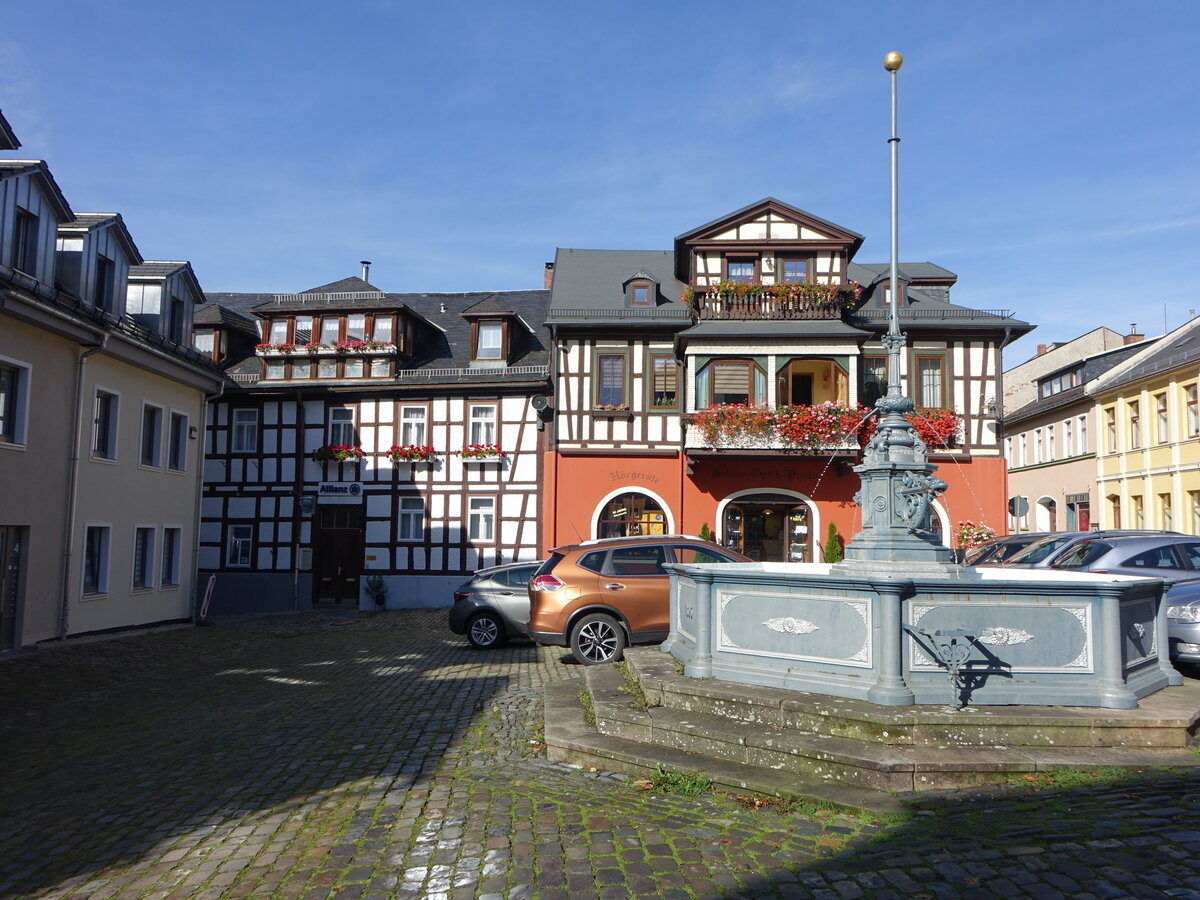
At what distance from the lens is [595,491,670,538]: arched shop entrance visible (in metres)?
24.1

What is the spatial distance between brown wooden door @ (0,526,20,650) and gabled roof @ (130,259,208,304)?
23.6 ft

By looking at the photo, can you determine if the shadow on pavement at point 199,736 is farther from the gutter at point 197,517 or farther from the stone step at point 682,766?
the gutter at point 197,517

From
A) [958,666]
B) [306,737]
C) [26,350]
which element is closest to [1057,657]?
[958,666]

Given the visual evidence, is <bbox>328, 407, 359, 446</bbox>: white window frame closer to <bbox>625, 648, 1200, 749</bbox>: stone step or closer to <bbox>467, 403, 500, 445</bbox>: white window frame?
<bbox>467, 403, 500, 445</bbox>: white window frame

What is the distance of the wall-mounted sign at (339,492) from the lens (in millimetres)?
25734

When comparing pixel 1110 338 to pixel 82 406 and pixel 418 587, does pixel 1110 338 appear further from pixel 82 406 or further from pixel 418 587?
pixel 82 406

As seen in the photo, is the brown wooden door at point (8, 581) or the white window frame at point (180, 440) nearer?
the brown wooden door at point (8, 581)

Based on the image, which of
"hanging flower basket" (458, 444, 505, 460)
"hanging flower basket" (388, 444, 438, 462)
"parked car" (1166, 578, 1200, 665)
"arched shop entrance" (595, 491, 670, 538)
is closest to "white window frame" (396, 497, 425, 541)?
"hanging flower basket" (388, 444, 438, 462)

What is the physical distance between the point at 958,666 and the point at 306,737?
222 inches

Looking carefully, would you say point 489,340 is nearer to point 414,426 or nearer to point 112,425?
point 414,426

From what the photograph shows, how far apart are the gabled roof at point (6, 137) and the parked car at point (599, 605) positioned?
446 inches

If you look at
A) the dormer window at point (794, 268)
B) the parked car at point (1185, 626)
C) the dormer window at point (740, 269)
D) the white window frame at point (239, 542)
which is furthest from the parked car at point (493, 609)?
the white window frame at point (239, 542)

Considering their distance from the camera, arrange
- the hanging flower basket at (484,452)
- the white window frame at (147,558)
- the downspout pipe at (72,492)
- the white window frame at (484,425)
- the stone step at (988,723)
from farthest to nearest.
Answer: the white window frame at (484,425) → the hanging flower basket at (484,452) → the white window frame at (147,558) → the downspout pipe at (72,492) → the stone step at (988,723)

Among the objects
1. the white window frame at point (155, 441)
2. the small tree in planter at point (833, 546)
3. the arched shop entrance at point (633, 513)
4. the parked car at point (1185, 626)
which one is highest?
the white window frame at point (155, 441)
